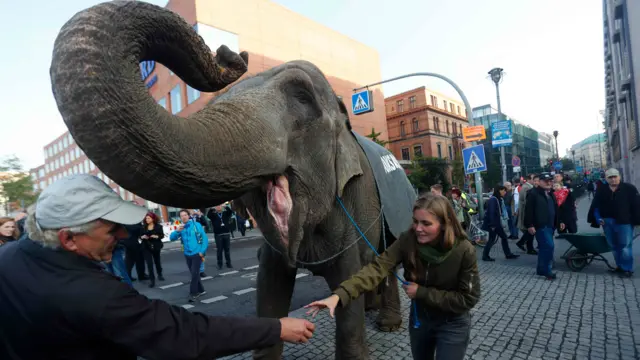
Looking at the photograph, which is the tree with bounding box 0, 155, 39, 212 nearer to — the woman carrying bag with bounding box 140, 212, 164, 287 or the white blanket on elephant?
the woman carrying bag with bounding box 140, 212, 164, 287

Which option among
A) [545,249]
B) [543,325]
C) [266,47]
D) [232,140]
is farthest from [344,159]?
[266,47]

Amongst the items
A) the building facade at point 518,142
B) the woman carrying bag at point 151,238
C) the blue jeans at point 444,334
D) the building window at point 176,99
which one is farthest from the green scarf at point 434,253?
the building facade at point 518,142

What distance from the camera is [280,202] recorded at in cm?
193

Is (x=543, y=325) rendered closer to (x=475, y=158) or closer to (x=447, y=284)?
(x=447, y=284)

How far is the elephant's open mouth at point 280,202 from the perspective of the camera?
192 centimetres

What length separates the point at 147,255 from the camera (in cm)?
789

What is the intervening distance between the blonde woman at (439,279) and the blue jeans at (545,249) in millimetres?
4581

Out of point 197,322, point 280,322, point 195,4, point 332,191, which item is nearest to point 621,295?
point 332,191

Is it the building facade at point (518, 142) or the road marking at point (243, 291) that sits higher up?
the building facade at point (518, 142)

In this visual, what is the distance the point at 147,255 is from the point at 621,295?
8.40m

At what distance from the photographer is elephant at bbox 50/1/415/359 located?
1.13m

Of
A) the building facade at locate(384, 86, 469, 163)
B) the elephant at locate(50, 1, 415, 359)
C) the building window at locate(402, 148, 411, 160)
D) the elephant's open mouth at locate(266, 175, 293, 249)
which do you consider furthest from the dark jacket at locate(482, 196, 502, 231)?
the building window at locate(402, 148, 411, 160)

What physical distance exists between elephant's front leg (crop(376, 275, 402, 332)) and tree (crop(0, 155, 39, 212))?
3410cm

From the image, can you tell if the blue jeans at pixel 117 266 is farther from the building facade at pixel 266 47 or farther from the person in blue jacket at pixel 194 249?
the building facade at pixel 266 47
